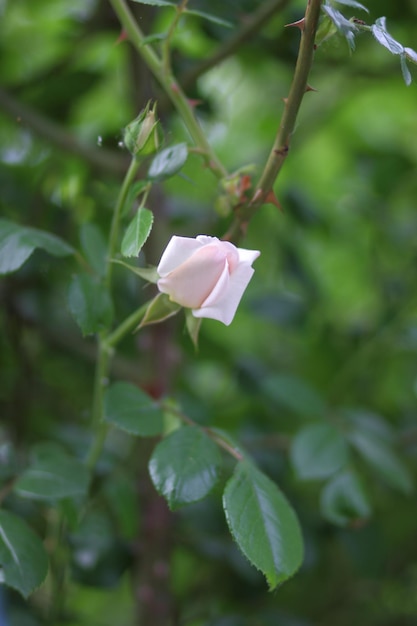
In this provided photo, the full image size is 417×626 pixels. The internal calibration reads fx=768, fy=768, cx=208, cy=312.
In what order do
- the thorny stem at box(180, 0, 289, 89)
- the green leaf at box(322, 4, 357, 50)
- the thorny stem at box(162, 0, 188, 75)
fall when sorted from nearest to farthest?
the green leaf at box(322, 4, 357, 50) → the thorny stem at box(162, 0, 188, 75) → the thorny stem at box(180, 0, 289, 89)

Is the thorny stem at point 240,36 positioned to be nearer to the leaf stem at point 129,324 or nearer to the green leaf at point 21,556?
the leaf stem at point 129,324

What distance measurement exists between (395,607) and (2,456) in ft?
2.00

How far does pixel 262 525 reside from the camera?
0.43m

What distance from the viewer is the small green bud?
417mm

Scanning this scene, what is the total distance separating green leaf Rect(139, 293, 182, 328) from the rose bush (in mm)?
17

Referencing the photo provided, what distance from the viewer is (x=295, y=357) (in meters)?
1.10

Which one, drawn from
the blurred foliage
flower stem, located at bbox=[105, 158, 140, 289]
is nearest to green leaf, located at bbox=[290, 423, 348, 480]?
the blurred foliage

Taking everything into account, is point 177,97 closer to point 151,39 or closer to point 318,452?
point 151,39

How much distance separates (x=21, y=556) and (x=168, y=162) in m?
0.25

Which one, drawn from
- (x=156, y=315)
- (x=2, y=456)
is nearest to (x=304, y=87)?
(x=156, y=315)

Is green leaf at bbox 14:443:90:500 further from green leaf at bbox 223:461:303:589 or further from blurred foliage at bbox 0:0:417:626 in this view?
green leaf at bbox 223:461:303:589

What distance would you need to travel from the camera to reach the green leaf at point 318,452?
0.65 meters

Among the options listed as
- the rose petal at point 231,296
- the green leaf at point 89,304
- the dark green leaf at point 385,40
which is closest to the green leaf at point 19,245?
the green leaf at point 89,304

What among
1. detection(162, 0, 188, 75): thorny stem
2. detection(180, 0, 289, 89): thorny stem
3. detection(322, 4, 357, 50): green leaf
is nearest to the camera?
detection(322, 4, 357, 50): green leaf
